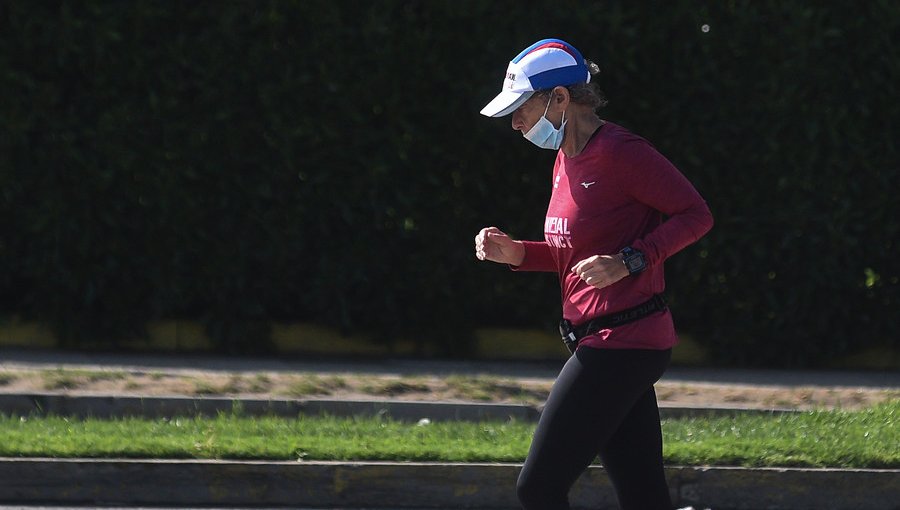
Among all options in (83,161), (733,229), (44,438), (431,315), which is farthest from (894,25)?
(44,438)

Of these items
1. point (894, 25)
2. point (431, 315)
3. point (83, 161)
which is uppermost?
point (894, 25)

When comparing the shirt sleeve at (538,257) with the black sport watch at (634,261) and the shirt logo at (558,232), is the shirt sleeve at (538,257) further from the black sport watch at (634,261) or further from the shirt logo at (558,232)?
the black sport watch at (634,261)

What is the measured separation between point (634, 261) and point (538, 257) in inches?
22.3

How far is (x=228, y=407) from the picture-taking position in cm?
761

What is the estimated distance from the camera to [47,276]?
9.45 m

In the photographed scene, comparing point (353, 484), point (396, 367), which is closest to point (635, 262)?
point (353, 484)

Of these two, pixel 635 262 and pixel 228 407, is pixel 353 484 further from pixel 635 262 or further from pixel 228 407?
pixel 635 262

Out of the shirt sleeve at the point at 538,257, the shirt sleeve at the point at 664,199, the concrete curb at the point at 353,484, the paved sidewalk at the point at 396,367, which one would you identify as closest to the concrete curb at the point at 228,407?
the paved sidewalk at the point at 396,367

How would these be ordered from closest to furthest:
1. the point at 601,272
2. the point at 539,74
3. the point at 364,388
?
1. the point at 601,272
2. the point at 539,74
3. the point at 364,388

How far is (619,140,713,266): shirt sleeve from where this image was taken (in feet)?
12.6

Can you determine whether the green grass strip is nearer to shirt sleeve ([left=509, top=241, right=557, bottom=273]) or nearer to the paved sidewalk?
the paved sidewalk

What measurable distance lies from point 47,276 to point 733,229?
445cm

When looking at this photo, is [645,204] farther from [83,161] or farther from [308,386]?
[83,161]

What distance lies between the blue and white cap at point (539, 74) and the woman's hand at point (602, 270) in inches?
19.1
